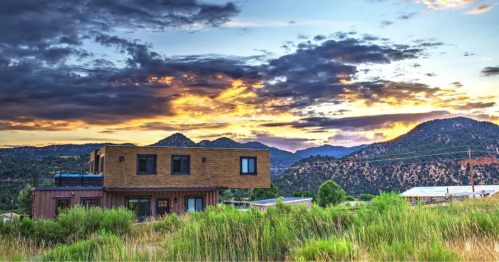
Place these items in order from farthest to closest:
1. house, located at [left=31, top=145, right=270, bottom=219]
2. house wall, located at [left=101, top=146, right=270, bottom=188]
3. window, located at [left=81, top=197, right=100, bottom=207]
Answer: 1. house wall, located at [left=101, top=146, right=270, bottom=188]
2. window, located at [left=81, top=197, right=100, bottom=207]
3. house, located at [left=31, top=145, right=270, bottom=219]

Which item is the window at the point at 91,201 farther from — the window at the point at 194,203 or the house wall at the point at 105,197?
the window at the point at 194,203

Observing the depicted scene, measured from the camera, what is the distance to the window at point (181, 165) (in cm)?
2744

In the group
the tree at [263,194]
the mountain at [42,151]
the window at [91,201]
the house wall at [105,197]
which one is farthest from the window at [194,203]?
the mountain at [42,151]

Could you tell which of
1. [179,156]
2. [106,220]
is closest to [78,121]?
[179,156]

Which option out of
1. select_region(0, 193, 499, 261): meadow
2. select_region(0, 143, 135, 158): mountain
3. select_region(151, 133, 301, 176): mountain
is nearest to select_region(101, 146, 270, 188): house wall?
select_region(0, 193, 499, 261): meadow

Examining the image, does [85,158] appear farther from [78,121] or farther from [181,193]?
[181,193]

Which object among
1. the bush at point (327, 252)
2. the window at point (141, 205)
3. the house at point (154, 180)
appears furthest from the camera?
the window at point (141, 205)

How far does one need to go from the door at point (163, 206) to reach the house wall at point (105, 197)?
0.20 m

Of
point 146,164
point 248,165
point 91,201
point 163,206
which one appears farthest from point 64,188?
point 248,165

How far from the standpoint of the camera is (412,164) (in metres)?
60.8

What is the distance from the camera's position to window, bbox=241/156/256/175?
96.8ft

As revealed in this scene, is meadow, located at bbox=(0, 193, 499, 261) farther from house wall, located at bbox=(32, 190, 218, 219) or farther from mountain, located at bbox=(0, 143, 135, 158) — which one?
mountain, located at bbox=(0, 143, 135, 158)

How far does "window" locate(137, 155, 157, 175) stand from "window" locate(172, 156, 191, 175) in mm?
1305

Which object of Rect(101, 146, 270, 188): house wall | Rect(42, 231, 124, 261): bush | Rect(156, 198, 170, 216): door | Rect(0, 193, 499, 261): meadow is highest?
Rect(101, 146, 270, 188): house wall
